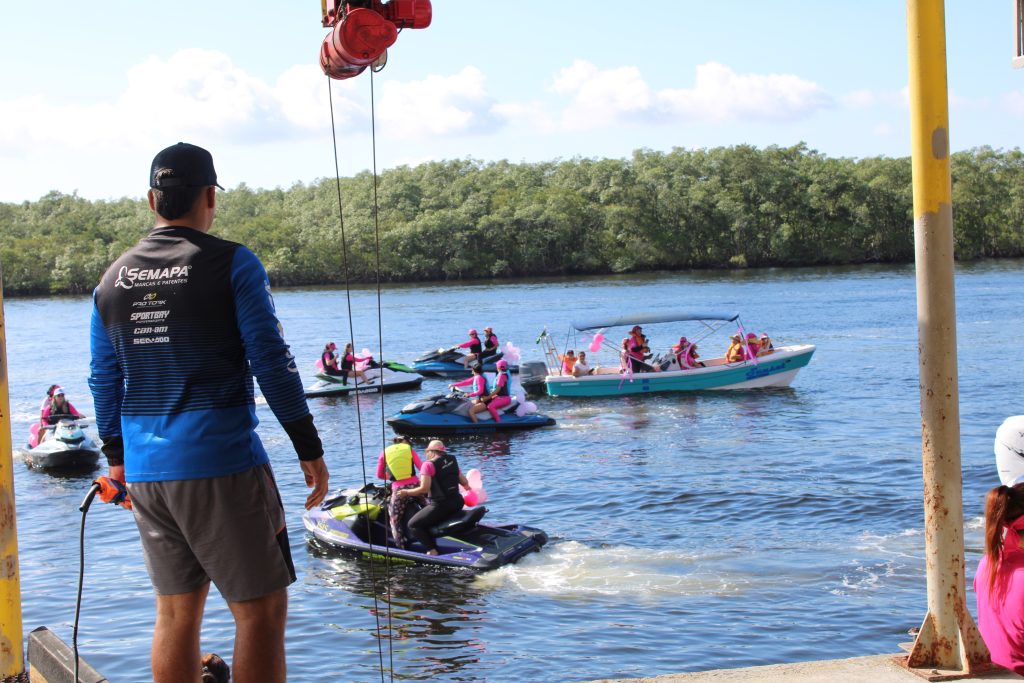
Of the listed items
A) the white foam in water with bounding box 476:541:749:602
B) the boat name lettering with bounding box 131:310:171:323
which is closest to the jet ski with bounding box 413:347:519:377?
the white foam in water with bounding box 476:541:749:602

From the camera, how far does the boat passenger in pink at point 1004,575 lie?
4340 millimetres

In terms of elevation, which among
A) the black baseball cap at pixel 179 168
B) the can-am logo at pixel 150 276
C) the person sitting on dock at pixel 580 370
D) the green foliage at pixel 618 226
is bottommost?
the person sitting on dock at pixel 580 370

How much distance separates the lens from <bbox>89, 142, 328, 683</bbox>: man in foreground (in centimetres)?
355

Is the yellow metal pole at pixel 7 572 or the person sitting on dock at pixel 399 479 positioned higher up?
the yellow metal pole at pixel 7 572

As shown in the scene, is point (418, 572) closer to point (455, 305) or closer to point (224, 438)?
point (224, 438)

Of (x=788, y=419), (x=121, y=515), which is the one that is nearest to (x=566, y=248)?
(x=788, y=419)

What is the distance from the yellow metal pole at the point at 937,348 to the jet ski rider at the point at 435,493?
7.58 m

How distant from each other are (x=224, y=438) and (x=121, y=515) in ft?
47.4

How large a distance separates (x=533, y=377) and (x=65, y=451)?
11.7 m

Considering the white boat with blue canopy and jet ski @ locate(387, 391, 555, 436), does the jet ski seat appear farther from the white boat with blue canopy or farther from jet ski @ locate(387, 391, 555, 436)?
the white boat with blue canopy

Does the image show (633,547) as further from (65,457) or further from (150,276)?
(65,457)

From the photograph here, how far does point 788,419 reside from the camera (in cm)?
2341

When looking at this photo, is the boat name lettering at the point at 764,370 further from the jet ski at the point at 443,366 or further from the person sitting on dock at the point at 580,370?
the jet ski at the point at 443,366

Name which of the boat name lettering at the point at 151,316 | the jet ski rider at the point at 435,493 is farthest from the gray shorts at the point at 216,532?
the jet ski rider at the point at 435,493
